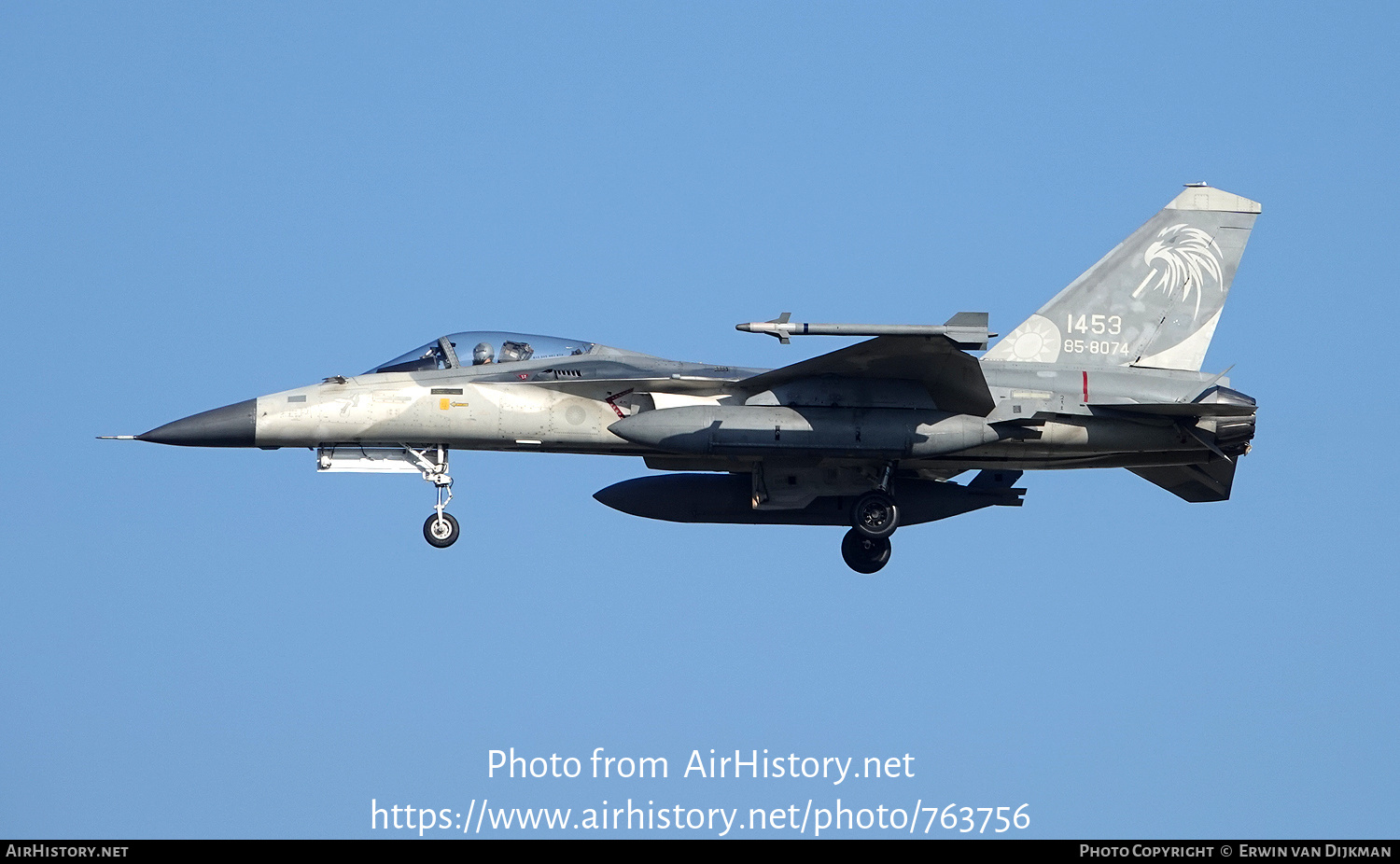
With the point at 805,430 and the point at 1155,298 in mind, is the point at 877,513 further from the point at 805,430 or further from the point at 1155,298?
the point at 1155,298

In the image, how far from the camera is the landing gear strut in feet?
66.3

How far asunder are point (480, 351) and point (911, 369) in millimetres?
4984

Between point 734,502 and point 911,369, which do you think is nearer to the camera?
point 911,369

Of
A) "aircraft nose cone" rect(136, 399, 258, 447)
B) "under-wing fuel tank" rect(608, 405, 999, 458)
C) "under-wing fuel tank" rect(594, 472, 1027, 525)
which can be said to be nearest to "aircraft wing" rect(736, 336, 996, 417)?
"under-wing fuel tank" rect(608, 405, 999, 458)

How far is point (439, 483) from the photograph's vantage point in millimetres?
20312

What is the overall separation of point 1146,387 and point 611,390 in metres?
6.19

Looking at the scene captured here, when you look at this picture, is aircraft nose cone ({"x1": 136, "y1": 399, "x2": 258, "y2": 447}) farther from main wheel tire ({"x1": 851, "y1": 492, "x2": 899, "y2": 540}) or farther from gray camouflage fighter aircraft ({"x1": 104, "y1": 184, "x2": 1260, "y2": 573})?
main wheel tire ({"x1": 851, "y1": 492, "x2": 899, "y2": 540})

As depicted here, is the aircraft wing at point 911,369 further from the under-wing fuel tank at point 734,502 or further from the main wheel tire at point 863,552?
the main wheel tire at point 863,552

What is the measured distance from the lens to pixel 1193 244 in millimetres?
21422

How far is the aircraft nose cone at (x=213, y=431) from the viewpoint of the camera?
19.9 meters

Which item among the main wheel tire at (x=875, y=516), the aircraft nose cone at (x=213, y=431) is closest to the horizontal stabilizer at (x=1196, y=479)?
the main wheel tire at (x=875, y=516)

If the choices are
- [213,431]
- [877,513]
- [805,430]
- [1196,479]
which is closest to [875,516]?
[877,513]
